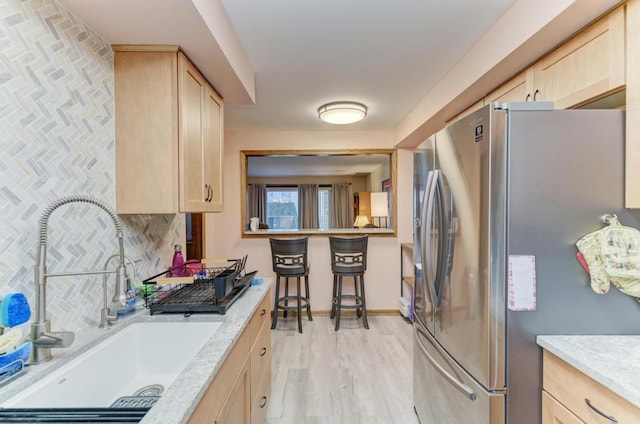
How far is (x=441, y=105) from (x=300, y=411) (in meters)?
2.47

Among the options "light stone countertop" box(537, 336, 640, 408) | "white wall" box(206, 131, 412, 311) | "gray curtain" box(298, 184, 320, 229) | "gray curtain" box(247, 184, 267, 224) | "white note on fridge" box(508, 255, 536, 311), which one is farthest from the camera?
"gray curtain" box(298, 184, 320, 229)

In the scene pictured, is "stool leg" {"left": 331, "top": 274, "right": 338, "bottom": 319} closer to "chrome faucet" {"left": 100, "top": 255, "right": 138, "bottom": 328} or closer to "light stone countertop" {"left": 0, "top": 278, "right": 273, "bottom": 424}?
"light stone countertop" {"left": 0, "top": 278, "right": 273, "bottom": 424}

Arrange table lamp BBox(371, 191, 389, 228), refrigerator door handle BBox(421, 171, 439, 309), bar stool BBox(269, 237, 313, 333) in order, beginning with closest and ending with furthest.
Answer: refrigerator door handle BBox(421, 171, 439, 309)
bar stool BBox(269, 237, 313, 333)
table lamp BBox(371, 191, 389, 228)

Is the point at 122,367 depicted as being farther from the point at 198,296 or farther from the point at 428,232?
the point at 428,232

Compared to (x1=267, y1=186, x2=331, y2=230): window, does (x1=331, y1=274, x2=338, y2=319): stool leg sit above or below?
below

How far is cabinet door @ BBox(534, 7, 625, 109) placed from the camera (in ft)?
3.63

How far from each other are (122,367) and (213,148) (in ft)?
4.15

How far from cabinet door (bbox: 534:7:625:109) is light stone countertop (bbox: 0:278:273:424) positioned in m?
1.75

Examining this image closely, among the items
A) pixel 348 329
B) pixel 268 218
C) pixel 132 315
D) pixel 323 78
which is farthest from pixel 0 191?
pixel 268 218

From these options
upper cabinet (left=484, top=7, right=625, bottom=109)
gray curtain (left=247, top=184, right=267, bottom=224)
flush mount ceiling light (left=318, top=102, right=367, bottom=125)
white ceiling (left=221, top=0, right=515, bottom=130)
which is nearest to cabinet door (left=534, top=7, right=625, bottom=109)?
upper cabinet (left=484, top=7, right=625, bottom=109)

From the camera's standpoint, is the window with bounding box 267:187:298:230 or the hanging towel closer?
the hanging towel

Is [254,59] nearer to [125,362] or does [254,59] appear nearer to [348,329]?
[125,362]

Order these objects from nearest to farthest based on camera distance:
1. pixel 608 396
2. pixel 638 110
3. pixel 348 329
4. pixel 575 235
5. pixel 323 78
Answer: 1. pixel 608 396
2. pixel 638 110
3. pixel 575 235
4. pixel 323 78
5. pixel 348 329

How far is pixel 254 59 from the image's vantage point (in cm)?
195
